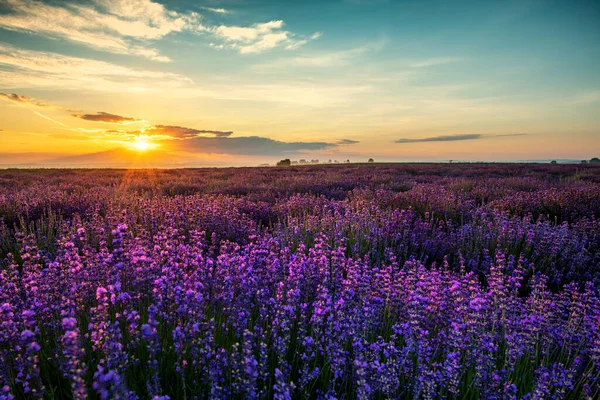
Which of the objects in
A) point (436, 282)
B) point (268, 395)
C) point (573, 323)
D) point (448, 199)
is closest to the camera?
point (268, 395)

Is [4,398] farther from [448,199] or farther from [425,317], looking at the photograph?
[448,199]

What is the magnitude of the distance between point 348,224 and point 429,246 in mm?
1374

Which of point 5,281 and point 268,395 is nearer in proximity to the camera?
point 268,395

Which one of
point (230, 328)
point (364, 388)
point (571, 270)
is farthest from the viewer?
point (571, 270)

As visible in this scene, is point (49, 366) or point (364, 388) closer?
point (364, 388)

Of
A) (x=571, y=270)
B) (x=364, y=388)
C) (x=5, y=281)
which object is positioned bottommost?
(x=571, y=270)

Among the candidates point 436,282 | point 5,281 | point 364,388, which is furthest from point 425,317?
point 5,281

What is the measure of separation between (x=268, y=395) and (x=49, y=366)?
1313 millimetres

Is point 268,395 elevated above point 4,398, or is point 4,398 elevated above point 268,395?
point 4,398

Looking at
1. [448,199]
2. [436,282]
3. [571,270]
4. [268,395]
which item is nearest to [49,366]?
[268,395]

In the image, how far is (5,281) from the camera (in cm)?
256

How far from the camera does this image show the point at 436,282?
9.88 feet

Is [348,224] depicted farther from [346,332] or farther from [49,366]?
[49,366]

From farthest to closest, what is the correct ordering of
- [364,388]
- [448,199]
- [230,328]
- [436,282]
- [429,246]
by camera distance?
A: [448,199], [429,246], [436,282], [230,328], [364,388]
